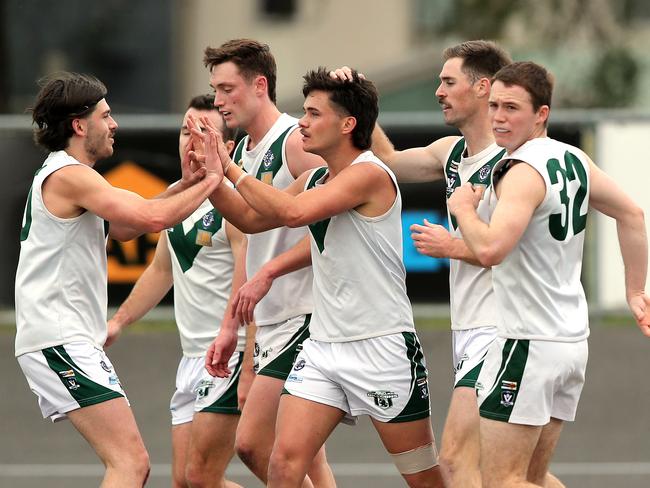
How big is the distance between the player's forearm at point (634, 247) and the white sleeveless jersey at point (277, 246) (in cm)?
168

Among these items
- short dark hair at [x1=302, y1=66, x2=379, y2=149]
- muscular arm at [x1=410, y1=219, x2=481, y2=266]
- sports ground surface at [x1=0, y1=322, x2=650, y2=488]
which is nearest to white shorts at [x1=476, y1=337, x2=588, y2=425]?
muscular arm at [x1=410, y1=219, x2=481, y2=266]

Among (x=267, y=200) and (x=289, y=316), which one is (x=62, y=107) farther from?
(x=289, y=316)

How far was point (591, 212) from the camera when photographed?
15.5 meters

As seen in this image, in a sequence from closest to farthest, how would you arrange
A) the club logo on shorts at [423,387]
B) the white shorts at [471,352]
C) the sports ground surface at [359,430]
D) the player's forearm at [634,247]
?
the player's forearm at [634,247], the club logo on shorts at [423,387], the white shorts at [471,352], the sports ground surface at [359,430]

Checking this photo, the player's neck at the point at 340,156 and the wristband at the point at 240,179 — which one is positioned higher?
the player's neck at the point at 340,156

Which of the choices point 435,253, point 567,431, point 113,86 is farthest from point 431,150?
point 113,86

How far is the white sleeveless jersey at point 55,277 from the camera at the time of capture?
22.8 feet

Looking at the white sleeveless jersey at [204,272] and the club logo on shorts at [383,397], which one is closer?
the club logo on shorts at [383,397]

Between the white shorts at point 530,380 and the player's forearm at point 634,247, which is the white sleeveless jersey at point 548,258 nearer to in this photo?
the white shorts at point 530,380

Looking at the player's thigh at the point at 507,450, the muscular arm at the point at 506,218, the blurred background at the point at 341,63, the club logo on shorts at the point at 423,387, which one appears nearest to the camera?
the muscular arm at the point at 506,218

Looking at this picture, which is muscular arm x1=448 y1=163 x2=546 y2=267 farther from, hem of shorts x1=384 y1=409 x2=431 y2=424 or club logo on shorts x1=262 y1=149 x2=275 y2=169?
club logo on shorts x1=262 y1=149 x2=275 y2=169

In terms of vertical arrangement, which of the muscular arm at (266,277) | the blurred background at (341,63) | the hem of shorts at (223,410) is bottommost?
the blurred background at (341,63)

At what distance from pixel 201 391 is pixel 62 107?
178cm

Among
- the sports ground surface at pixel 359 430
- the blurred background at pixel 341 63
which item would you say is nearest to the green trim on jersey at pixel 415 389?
the sports ground surface at pixel 359 430
